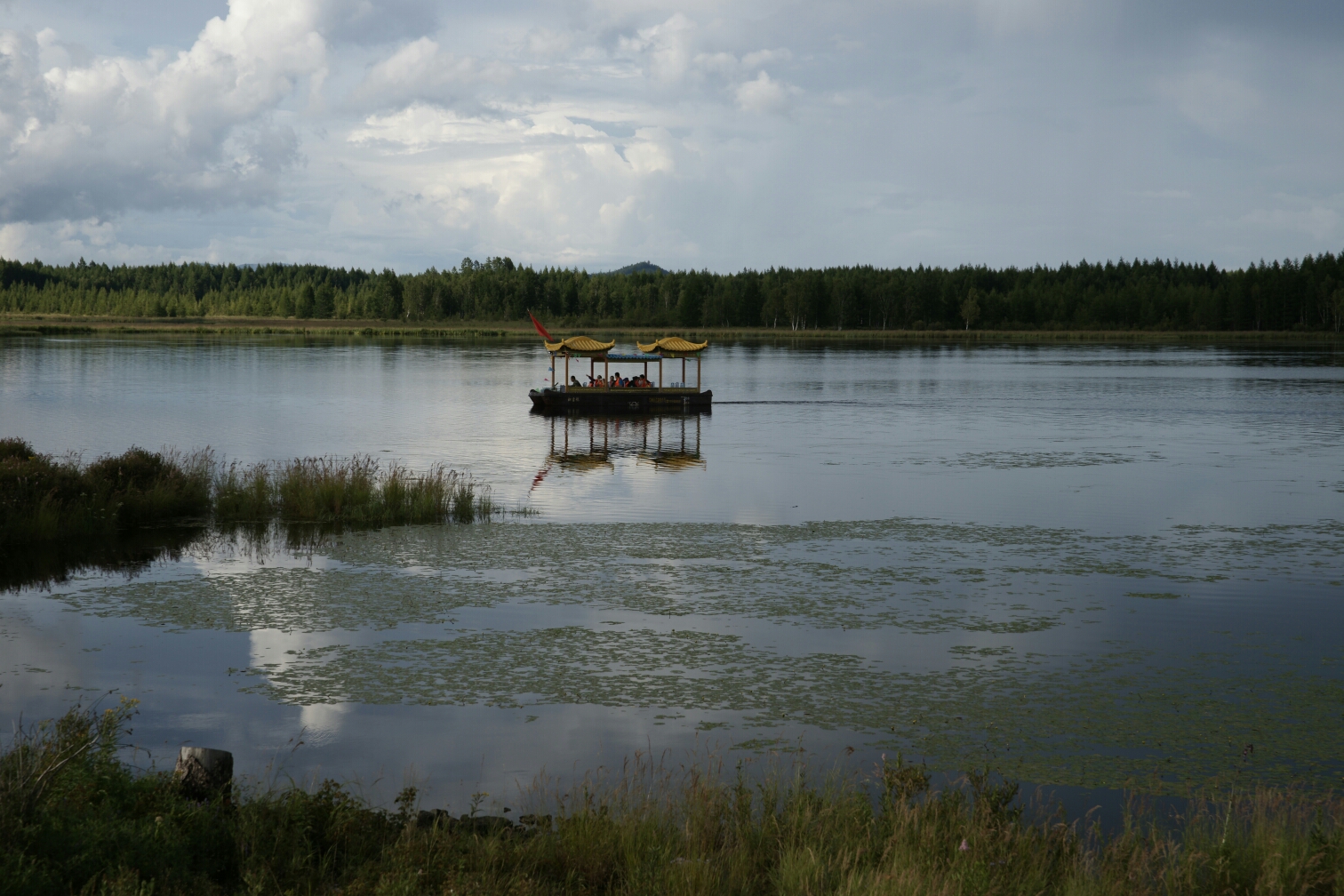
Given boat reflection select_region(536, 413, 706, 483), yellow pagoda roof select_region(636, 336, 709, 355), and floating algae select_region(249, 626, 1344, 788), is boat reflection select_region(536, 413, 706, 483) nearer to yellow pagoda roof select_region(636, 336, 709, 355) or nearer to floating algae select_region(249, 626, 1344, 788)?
yellow pagoda roof select_region(636, 336, 709, 355)

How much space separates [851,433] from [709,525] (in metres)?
19.6

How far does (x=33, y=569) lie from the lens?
16609 millimetres

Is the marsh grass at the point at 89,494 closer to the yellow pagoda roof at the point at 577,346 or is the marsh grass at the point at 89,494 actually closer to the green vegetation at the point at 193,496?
the green vegetation at the point at 193,496

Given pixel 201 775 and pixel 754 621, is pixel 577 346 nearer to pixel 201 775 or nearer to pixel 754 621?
pixel 754 621

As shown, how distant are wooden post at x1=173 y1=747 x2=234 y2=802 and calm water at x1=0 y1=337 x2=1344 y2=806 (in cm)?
145

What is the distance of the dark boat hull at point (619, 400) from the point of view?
1857 inches

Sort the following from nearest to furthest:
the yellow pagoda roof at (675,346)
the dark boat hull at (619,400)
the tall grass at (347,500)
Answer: the tall grass at (347,500)
the dark boat hull at (619,400)
the yellow pagoda roof at (675,346)

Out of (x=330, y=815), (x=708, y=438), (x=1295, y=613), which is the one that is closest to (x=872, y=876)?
(x=330, y=815)

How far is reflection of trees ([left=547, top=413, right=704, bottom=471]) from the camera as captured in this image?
3167cm

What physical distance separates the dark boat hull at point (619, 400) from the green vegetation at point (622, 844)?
39345 millimetres

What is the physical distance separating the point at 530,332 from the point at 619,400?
386 ft

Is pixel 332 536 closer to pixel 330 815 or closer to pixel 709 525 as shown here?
pixel 709 525

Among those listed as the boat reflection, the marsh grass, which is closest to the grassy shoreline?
the boat reflection

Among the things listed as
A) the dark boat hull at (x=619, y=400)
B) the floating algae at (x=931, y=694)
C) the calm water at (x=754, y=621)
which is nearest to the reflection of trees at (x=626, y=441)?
the calm water at (x=754, y=621)
